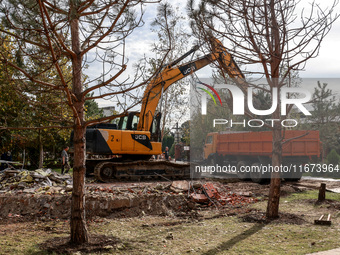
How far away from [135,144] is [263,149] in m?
5.90

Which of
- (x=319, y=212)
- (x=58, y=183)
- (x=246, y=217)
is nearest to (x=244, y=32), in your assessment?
(x=246, y=217)

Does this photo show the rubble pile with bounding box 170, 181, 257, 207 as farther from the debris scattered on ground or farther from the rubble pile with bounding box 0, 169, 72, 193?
the rubble pile with bounding box 0, 169, 72, 193

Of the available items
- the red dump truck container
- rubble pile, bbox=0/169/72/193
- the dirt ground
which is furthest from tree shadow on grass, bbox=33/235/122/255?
the red dump truck container

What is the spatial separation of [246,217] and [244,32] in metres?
4.22

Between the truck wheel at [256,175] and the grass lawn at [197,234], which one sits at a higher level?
the truck wheel at [256,175]

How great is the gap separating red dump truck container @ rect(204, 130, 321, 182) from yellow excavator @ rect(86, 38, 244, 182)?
10.1 ft

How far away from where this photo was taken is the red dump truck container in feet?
50.6

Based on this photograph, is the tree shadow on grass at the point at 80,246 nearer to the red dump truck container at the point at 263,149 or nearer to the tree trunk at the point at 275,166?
the tree trunk at the point at 275,166

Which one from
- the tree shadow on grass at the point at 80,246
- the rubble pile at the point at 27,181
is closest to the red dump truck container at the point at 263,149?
the rubble pile at the point at 27,181

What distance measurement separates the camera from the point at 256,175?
1576cm

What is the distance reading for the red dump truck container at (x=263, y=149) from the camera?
1541 centimetres

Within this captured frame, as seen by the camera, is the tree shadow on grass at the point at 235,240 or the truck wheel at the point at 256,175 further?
the truck wheel at the point at 256,175

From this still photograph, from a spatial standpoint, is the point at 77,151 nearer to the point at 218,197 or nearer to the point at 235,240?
the point at 235,240

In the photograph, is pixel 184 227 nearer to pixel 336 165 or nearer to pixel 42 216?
pixel 42 216
